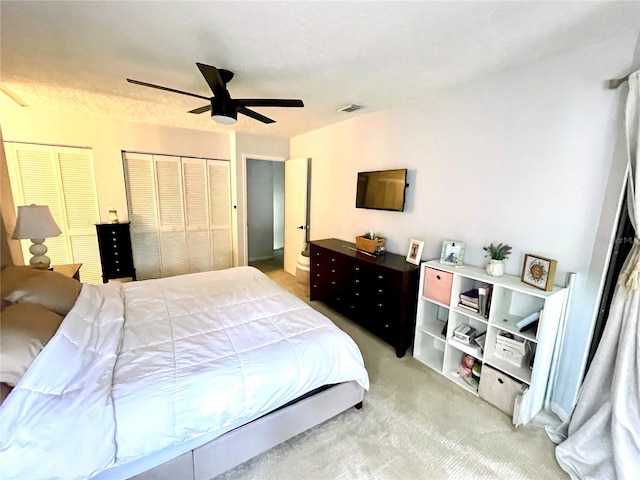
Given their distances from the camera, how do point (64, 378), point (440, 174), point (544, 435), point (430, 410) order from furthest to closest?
point (440, 174)
point (430, 410)
point (544, 435)
point (64, 378)

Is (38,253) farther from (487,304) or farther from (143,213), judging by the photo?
(487,304)

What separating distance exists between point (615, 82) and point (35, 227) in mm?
4209

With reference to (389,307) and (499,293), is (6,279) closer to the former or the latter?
(389,307)

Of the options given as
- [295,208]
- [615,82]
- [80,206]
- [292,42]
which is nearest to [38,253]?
[80,206]

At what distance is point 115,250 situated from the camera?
3660mm

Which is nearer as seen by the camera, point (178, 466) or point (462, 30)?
point (178, 466)

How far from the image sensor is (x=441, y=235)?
2.59m

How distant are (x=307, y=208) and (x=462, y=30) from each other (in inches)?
120

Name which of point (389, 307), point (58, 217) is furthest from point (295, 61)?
point (58, 217)

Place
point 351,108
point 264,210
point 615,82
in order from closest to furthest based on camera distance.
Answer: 1. point 615,82
2. point 351,108
3. point 264,210

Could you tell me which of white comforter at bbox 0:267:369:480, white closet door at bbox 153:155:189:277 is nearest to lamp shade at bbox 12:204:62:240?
white comforter at bbox 0:267:369:480

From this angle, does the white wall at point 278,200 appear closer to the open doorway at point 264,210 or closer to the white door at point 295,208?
the open doorway at point 264,210

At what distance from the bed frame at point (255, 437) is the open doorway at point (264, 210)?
12.3ft

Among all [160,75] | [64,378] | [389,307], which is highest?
[160,75]
